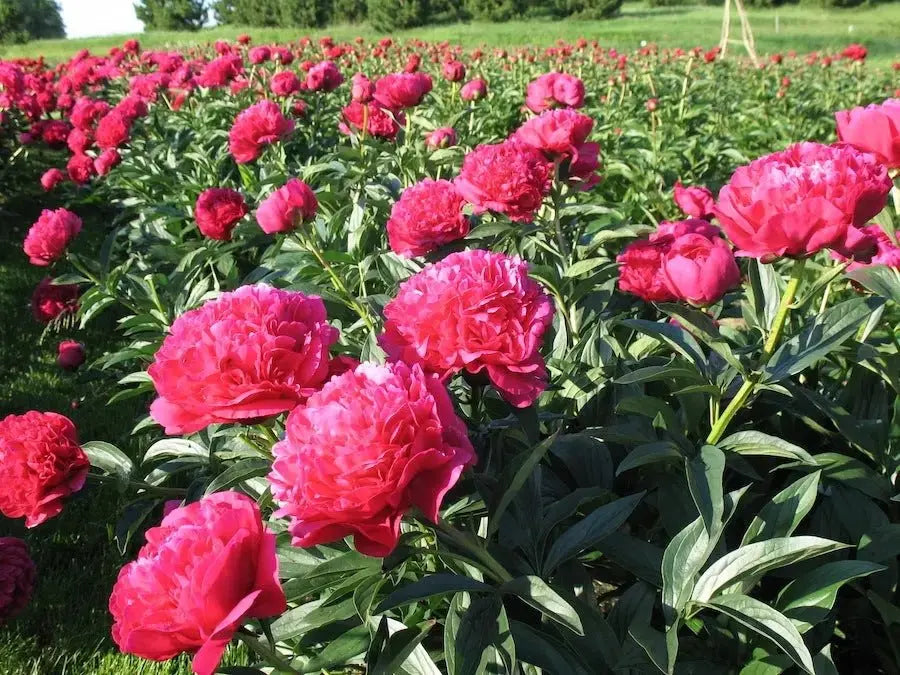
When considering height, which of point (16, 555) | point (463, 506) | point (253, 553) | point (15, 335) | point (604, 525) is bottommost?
point (15, 335)

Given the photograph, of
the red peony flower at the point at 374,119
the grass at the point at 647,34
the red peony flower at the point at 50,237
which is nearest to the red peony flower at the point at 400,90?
the red peony flower at the point at 374,119

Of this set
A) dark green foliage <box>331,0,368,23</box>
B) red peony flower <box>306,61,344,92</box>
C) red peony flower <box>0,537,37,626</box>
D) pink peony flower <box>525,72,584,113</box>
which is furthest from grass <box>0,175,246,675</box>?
dark green foliage <box>331,0,368,23</box>

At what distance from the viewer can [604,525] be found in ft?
3.95

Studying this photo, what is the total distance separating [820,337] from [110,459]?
1491mm

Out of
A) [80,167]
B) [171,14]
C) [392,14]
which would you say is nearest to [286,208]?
[80,167]

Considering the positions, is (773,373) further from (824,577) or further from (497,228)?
(497,228)

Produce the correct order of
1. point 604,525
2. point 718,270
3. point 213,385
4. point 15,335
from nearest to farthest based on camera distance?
point 213,385, point 604,525, point 718,270, point 15,335

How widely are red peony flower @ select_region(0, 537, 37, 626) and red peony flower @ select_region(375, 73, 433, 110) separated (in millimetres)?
2101

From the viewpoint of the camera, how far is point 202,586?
0.79 metres

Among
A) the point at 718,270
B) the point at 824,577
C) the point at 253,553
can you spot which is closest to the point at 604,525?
the point at 824,577

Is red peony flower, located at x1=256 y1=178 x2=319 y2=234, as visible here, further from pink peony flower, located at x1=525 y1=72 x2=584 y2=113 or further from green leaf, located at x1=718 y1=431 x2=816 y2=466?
pink peony flower, located at x1=525 y1=72 x2=584 y2=113

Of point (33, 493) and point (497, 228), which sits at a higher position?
point (497, 228)

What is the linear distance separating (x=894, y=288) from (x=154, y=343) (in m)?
1.99

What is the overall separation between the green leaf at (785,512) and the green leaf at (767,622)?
0.49 ft
